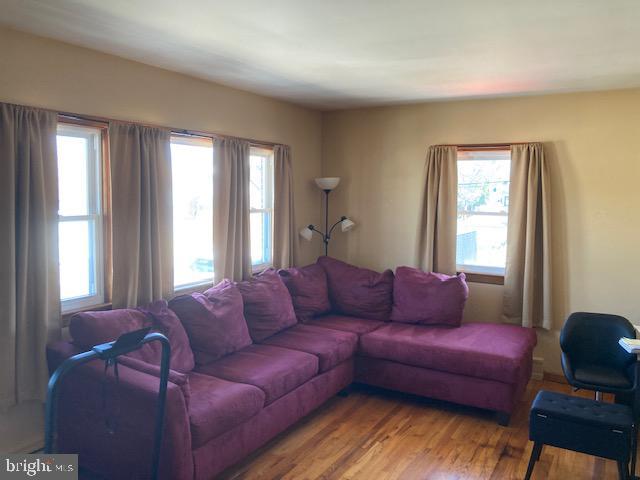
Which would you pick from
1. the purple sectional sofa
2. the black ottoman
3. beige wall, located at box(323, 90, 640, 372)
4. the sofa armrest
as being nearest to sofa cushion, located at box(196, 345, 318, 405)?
the purple sectional sofa

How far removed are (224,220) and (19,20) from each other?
6.51 ft

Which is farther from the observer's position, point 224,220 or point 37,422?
point 224,220

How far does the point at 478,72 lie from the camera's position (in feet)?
12.1

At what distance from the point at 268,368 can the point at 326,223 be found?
2.53m

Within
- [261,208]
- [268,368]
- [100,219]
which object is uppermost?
[261,208]

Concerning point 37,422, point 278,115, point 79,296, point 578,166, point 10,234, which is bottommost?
point 37,422

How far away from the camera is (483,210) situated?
4.88 meters

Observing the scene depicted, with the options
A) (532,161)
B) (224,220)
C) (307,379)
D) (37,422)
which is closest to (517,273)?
(532,161)

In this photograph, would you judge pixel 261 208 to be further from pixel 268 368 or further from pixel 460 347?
pixel 460 347

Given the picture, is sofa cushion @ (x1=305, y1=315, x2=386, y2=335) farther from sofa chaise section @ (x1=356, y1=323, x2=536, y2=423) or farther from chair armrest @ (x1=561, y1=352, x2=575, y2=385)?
chair armrest @ (x1=561, y1=352, x2=575, y2=385)

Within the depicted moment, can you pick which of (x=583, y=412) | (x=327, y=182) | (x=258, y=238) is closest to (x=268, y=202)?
(x=258, y=238)

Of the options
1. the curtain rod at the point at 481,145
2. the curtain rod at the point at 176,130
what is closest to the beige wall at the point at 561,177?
the curtain rod at the point at 481,145

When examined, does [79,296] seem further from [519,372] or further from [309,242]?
[519,372]

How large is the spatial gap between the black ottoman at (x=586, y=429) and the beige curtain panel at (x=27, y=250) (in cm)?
283
